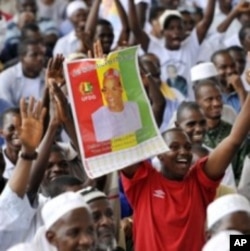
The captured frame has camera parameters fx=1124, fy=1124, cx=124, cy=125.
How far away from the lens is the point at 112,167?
21.4ft

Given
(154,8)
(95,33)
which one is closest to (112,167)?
(95,33)

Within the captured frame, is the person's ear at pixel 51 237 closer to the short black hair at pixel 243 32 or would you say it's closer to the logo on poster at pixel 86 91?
the logo on poster at pixel 86 91

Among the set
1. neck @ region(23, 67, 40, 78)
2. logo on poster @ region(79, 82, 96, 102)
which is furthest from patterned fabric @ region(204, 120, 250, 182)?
neck @ region(23, 67, 40, 78)

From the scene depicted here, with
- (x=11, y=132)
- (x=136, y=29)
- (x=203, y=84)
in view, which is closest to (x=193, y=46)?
(x=136, y=29)

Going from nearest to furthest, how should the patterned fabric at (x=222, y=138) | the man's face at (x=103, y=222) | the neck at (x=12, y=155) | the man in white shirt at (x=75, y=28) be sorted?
1. the man's face at (x=103, y=222)
2. the neck at (x=12, y=155)
3. the patterned fabric at (x=222, y=138)
4. the man in white shirt at (x=75, y=28)

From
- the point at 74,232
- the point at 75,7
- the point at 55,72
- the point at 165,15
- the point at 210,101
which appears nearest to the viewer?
the point at 74,232

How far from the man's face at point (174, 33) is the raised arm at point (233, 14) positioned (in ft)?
2.02

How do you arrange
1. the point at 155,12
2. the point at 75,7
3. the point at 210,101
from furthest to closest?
the point at 75,7
the point at 155,12
the point at 210,101

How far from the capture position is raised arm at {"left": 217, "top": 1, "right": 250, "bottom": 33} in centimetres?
1091

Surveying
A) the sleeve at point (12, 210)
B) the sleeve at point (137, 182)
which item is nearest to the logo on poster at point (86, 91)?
the sleeve at point (137, 182)

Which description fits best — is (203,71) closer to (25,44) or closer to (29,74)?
(29,74)

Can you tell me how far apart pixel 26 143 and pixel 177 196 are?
1.00 meters

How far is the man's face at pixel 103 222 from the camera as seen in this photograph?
21.2 ft

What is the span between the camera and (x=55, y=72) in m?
7.17
